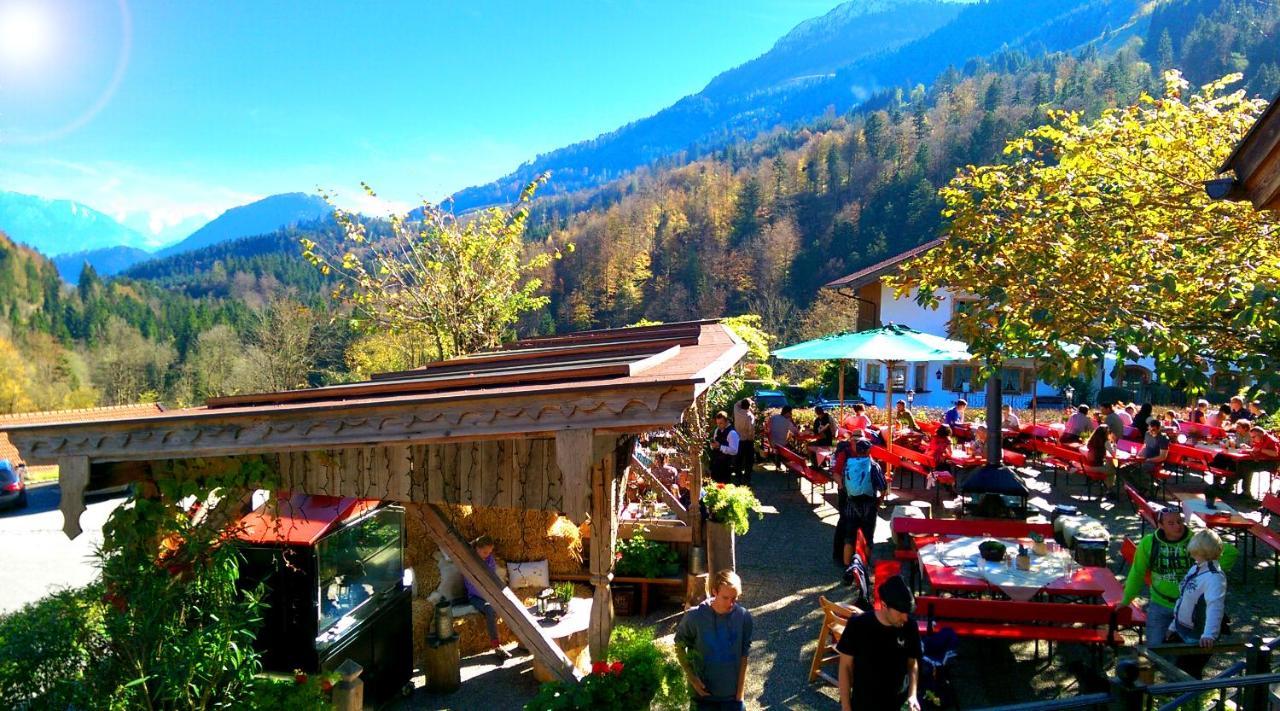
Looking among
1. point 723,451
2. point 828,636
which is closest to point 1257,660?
point 828,636

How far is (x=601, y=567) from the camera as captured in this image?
14.2ft

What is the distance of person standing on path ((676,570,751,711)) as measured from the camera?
4281mm

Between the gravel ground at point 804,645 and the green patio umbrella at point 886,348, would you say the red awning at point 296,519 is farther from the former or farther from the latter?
the green patio umbrella at point 886,348

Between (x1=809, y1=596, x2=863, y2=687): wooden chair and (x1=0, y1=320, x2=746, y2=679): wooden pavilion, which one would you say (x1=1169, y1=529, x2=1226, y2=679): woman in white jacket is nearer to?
(x1=809, y1=596, x2=863, y2=687): wooden chair

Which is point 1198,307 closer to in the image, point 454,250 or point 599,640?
point 599,640

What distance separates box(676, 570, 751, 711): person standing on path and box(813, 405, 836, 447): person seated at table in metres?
9.08

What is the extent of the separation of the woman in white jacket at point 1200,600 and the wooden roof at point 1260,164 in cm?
229

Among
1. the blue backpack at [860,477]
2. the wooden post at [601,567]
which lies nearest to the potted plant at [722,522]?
the blue backpack at [860,477]

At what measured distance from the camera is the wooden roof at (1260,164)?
11.5ft

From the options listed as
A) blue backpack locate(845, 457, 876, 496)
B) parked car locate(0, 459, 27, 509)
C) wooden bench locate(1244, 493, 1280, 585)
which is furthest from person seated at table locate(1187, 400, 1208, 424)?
parked car locate(0, 459, 27, 509)

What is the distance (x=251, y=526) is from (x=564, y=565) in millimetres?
3115

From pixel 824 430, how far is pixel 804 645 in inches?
279

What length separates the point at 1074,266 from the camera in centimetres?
705

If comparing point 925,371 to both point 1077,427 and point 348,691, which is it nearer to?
point 1077,427
